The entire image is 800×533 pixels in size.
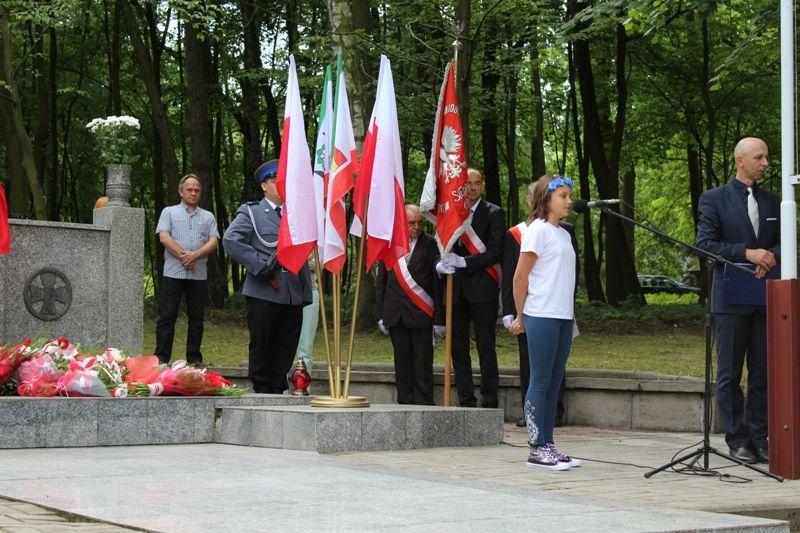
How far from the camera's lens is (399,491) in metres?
6.69

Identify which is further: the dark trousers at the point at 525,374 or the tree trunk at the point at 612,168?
the tree trunk at the point at 612,168

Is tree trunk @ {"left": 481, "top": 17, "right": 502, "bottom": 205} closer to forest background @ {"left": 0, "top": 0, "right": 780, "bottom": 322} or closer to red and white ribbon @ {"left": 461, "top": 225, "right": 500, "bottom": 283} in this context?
forest background @ {"left": 0, "top": 0, "right": 780, "bottom": 322}

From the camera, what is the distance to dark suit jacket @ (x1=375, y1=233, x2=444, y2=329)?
1190 cm

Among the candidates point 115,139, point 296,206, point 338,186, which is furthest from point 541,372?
point 115,139

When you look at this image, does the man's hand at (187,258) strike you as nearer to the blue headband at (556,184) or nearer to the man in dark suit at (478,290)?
the man in dark suit at (478,290)

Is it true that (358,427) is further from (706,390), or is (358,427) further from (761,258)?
(761,258)

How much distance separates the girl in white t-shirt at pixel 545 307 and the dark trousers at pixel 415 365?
3.34 metres

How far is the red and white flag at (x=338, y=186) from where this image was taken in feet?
32.4

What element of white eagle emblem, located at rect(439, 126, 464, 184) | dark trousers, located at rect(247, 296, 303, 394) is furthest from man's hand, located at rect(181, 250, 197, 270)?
white eagle emblem, located at rect(439, 126, 464, 184)

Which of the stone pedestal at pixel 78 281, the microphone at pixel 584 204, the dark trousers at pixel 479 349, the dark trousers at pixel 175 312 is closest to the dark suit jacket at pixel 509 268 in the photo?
the dark trousers at pixel 479 349

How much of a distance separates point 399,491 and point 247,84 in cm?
2725

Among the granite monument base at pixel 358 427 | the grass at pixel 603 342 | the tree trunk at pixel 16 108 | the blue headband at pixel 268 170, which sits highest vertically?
the tree trunk at pixel 16 108

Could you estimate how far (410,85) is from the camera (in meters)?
23.5

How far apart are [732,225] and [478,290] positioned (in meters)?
2.95
